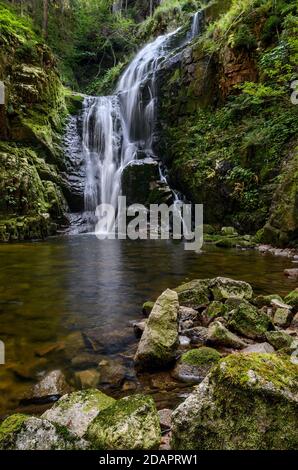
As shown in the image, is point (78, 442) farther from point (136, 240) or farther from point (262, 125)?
point (262, 125)

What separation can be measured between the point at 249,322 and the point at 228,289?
956 mm

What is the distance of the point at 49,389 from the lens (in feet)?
9.20

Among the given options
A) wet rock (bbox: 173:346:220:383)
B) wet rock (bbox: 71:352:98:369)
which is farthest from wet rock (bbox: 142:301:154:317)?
wet rock (bbox: 173:346:220:383)

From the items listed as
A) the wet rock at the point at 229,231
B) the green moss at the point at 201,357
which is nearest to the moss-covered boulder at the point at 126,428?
the green moss at the point at 201,357

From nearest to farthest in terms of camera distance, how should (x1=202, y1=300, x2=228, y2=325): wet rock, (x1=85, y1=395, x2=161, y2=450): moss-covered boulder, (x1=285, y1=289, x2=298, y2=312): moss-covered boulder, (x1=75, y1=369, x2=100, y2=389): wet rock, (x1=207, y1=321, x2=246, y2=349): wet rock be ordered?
1. (x1=85, y1=395, x2=161, y2=450): moss-covered boulder
2. (x1=75, y1=369, x2=100, y2=389): wet rock
3. (x1=207, y1=321, x2=246, y2=349): wet rock
4. (x1=202, y1=300, x2=228, y2=325): wet rock
5. (x1=285, y1=289, x2=298, y2=312): moss-covered boulder

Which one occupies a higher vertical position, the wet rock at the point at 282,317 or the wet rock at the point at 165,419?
the wet rock at the point at 282,317

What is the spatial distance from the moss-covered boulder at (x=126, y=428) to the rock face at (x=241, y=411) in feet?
0.41

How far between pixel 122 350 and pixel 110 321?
0.87 meters

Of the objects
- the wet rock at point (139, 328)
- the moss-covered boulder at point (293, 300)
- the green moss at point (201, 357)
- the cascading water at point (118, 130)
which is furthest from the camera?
the cascading water at point (118, 130)

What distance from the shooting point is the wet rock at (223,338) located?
3377 millimetres

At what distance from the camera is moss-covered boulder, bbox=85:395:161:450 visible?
183cm

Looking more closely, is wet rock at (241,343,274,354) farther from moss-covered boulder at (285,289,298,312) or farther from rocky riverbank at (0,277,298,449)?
moss-covered boulder at (285,289,298,312)

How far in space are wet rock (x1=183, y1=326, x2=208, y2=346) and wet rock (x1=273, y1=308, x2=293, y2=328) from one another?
805 millimetres

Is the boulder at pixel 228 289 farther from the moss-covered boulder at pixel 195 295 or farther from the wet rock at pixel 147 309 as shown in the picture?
the wet rock at pixel 147 309
